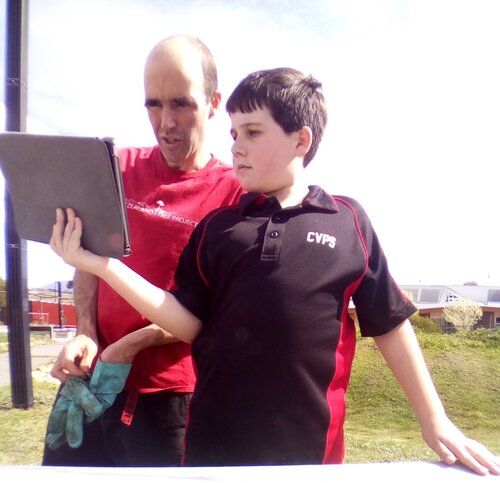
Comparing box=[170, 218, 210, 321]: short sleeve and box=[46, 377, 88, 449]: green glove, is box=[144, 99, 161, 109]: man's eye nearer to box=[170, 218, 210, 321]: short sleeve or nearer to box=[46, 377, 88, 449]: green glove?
box=[170, 218, 210, 321]: short sleeve

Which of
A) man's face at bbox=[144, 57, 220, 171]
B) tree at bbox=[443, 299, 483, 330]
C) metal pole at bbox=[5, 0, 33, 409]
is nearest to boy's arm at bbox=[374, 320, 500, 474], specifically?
man's face at bbox=[144, 57, 220, 171]

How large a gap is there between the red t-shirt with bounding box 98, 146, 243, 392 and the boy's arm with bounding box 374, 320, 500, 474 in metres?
0.57

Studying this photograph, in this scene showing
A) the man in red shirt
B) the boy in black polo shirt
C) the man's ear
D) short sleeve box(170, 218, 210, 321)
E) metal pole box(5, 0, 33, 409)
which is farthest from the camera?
metal pole box(5, 0, 33, 409)

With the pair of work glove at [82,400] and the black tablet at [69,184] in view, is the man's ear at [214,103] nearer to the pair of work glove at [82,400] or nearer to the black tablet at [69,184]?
the black tablet at [69,184]

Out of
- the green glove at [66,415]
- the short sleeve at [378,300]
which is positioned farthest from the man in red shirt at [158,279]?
the short sleeve at [378,300]

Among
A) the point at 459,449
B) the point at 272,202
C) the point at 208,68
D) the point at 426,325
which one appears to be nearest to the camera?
the point at 459,449

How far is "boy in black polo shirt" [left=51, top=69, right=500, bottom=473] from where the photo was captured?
104cm

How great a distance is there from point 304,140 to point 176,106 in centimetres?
39

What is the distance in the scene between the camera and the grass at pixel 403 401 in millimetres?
3439

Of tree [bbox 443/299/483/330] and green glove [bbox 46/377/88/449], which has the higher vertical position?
green glove [bbox 46/377/88/449]

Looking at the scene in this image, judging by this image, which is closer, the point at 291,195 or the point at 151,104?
the point at 291,195

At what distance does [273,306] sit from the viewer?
42.1 inches

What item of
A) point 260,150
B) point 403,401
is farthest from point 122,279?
point 403,401

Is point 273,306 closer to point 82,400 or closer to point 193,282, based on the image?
point 193,282
